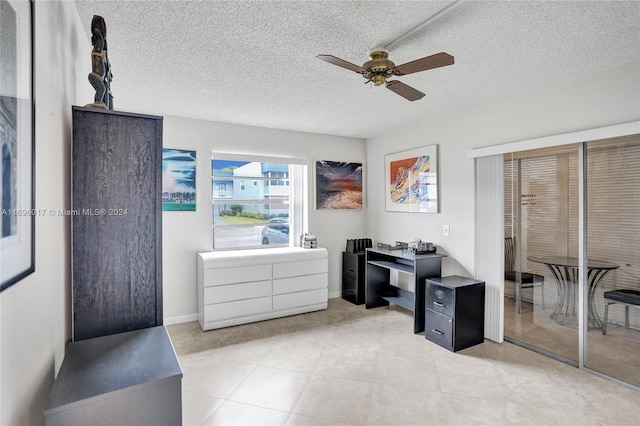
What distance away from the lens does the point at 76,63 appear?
5.87 ft

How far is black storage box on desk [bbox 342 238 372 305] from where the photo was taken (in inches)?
185

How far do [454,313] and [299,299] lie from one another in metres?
1.92

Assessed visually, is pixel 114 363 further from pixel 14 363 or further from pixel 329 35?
pixel 329 35

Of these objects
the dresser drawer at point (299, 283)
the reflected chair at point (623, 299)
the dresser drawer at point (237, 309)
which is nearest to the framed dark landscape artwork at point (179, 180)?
the dresser drawer at point (237, 309)

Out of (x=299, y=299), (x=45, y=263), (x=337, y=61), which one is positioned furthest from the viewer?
(x=299, y=299)

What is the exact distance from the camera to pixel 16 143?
2.96ft

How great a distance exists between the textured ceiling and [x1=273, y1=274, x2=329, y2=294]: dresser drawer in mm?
2140

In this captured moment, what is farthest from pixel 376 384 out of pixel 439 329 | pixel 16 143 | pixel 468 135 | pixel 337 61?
pixel 468 135

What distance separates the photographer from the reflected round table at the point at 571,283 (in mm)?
2771

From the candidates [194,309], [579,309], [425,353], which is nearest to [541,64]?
[579,309]

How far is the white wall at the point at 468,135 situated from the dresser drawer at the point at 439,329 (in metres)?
0.68

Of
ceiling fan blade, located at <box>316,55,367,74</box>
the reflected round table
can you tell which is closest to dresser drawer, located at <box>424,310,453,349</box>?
the reflected round table

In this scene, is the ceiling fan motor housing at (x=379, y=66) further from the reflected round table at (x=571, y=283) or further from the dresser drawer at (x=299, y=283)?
the dresser drawer at (x=299, y=283)

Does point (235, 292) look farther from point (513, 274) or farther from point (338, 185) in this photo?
point (513, 274)
